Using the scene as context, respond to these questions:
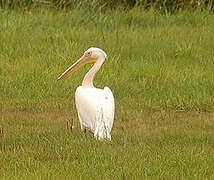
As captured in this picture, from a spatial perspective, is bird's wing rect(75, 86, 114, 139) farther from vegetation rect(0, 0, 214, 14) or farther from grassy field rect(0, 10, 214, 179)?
vegetation rect(0, 0, 214, 14)

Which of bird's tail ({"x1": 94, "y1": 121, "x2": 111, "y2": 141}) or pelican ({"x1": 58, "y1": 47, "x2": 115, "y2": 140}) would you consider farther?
pelican ({"x1": 58, "y1": 47, "x2": 115, "y2": 140})

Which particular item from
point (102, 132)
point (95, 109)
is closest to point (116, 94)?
point (95, 109)

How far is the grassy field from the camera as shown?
620 centimetres

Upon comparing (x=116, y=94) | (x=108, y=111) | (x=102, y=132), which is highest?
(x=108, y=111)

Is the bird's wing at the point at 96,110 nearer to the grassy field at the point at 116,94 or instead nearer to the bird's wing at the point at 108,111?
the bird's wing at the point at 108,111

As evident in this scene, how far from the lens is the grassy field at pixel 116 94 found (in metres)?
6.20

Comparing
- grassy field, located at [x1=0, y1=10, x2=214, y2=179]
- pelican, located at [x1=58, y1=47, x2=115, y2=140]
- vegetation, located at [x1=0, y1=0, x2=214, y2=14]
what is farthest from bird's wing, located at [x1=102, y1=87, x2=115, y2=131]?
vegetation, located at [x1=0, y1=0, x2=214, y2=14]

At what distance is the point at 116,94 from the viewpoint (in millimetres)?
9477

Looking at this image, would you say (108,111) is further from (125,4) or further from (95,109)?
(125,4)

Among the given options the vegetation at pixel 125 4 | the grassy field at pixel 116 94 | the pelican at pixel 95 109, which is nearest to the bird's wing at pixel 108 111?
the pelican at pixel 95 109

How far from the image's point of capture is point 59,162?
6316 millimetres

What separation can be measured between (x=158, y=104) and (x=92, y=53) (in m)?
1.40

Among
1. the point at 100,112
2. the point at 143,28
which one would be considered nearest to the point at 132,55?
the point at 143,28

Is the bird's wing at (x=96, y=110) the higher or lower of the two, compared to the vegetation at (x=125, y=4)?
higher
